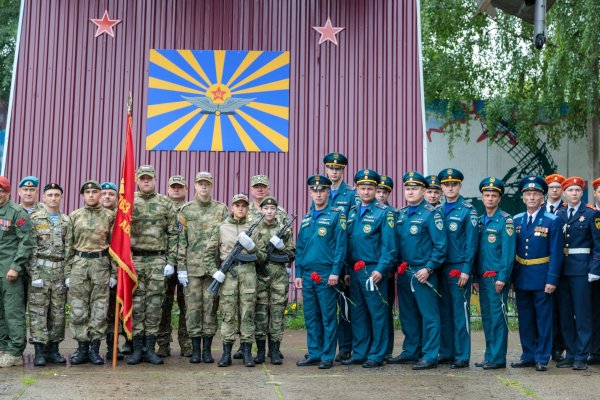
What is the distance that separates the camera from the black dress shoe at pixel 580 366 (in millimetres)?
6766

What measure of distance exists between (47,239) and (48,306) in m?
0.61

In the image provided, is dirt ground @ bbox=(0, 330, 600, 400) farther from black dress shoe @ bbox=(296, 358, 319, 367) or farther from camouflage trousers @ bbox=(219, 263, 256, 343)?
camouflage trousers @ bbox=(219, 263, 256, 343)

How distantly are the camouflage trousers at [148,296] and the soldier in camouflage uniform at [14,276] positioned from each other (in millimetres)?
990

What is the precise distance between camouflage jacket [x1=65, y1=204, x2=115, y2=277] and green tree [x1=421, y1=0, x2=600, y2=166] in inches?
481

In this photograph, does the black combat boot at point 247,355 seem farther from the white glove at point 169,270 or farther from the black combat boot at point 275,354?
the white glove at point 169,270

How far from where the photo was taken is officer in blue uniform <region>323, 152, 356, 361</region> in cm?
726

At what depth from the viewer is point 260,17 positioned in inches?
421

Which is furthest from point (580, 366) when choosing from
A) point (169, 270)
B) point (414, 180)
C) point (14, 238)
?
point (14, 238)

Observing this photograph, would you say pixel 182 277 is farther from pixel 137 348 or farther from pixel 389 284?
pixel 389 284

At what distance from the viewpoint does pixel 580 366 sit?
6773mm

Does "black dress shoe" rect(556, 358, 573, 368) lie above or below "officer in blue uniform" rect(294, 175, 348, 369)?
below

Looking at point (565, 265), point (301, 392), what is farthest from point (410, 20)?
point (301, 392)

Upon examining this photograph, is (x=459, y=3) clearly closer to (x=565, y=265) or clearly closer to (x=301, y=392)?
(x=565, y=265)

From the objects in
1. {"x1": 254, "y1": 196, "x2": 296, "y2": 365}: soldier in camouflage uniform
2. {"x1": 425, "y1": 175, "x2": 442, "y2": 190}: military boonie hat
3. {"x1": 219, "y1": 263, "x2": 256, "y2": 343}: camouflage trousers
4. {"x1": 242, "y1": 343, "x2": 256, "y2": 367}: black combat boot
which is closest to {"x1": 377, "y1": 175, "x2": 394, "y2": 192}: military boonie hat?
{"x1": 425, "y1": 175, "x2": 442, "y2": 190}: military boonie hat
